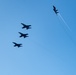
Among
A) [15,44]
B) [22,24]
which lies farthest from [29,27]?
[15,44]

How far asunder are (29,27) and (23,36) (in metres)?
2.90

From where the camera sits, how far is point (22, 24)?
2645 inches

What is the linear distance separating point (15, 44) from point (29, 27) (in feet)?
20.5

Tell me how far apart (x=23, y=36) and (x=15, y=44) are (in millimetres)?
3418

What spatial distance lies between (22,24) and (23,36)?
3.17 meters

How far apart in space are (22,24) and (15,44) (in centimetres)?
585

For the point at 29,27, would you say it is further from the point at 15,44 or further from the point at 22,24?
the point at 15,44

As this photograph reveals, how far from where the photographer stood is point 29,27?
66.6m

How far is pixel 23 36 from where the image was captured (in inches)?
2645
